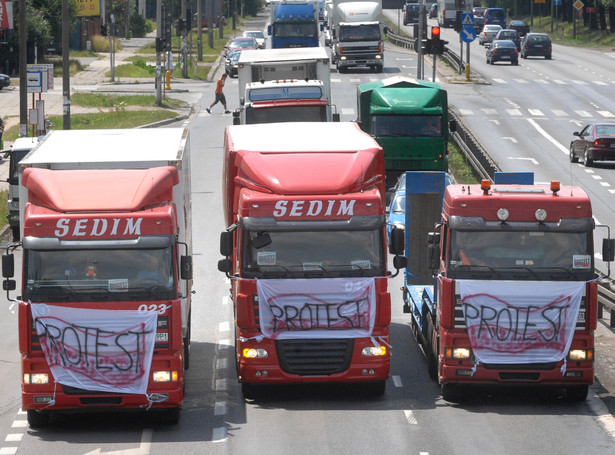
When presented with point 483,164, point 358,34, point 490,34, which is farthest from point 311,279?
point 490,34

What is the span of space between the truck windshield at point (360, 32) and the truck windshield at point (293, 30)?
1578mm

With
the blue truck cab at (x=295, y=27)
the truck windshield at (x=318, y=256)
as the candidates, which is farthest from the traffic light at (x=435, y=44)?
the truck windshield at (x=318, y=256)

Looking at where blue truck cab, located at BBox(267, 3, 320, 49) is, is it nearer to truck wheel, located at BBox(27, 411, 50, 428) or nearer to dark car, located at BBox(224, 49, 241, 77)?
dark car, located at BBox(224, 49, 241, 77)

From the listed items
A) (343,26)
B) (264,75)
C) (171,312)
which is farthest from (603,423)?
(343,26)

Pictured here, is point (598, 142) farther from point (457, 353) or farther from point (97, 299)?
point (97, 299)

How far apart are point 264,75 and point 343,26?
28.4m

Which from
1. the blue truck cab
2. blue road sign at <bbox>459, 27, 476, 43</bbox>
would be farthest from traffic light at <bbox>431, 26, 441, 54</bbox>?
the blue truck cab

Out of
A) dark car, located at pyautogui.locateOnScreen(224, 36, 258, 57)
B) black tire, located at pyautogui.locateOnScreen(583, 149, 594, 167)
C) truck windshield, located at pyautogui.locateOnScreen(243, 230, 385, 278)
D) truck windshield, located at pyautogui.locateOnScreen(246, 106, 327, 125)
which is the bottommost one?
black tire, located at pyautogui.locateOnScreen(583, 149, 594, 167)

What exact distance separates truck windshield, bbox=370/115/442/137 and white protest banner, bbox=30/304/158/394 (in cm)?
2047

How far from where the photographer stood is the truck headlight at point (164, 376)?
50.1ft

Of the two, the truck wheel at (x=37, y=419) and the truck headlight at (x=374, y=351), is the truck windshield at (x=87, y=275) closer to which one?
the truck wheel at (x=37, y=419)

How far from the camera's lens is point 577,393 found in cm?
1688

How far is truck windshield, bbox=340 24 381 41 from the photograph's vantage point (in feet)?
217

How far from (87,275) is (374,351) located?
397 centimetres
